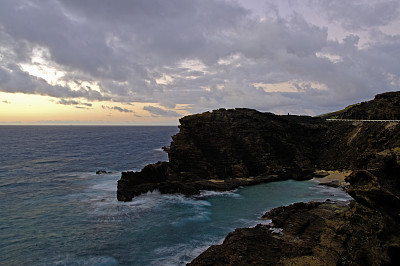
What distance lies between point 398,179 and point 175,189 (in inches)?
1300

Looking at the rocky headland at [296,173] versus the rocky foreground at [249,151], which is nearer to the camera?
the rocky headland at [296,173]

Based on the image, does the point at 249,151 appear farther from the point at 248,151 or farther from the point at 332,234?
the point at 332,234

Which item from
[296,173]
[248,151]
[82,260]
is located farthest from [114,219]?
[296,173]

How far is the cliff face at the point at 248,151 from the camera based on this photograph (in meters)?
44.5

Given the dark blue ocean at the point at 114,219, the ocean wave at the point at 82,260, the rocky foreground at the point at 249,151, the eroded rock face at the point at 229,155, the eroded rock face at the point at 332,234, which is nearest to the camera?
the eroded rock face at the point at 332,234

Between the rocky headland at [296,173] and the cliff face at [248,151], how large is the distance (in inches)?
6.9

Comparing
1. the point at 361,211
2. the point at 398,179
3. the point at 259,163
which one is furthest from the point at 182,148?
the point at 398,179

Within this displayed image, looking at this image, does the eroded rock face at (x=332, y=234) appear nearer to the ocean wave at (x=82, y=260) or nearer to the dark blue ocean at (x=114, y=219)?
the dark blue ocean at (x=114, y=219)

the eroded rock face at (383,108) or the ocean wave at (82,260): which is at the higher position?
the eroded rock face at (383,108)

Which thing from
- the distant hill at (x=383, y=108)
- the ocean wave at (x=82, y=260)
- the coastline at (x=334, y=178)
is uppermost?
the distant hill at (x=383, y=108)

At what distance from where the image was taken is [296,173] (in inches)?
2053

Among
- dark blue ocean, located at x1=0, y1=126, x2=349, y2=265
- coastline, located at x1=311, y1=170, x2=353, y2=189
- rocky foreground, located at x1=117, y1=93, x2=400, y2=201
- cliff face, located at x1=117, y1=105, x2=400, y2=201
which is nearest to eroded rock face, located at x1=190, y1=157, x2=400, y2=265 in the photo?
dark blue ocean, located at x1=0, y1=126, x2=349, y2=265

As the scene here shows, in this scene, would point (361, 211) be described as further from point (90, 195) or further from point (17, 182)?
point (17, 182)

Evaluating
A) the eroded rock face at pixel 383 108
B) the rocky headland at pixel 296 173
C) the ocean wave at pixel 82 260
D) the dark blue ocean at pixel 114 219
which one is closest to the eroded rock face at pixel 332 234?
the rocky headland at pixel 296 173
